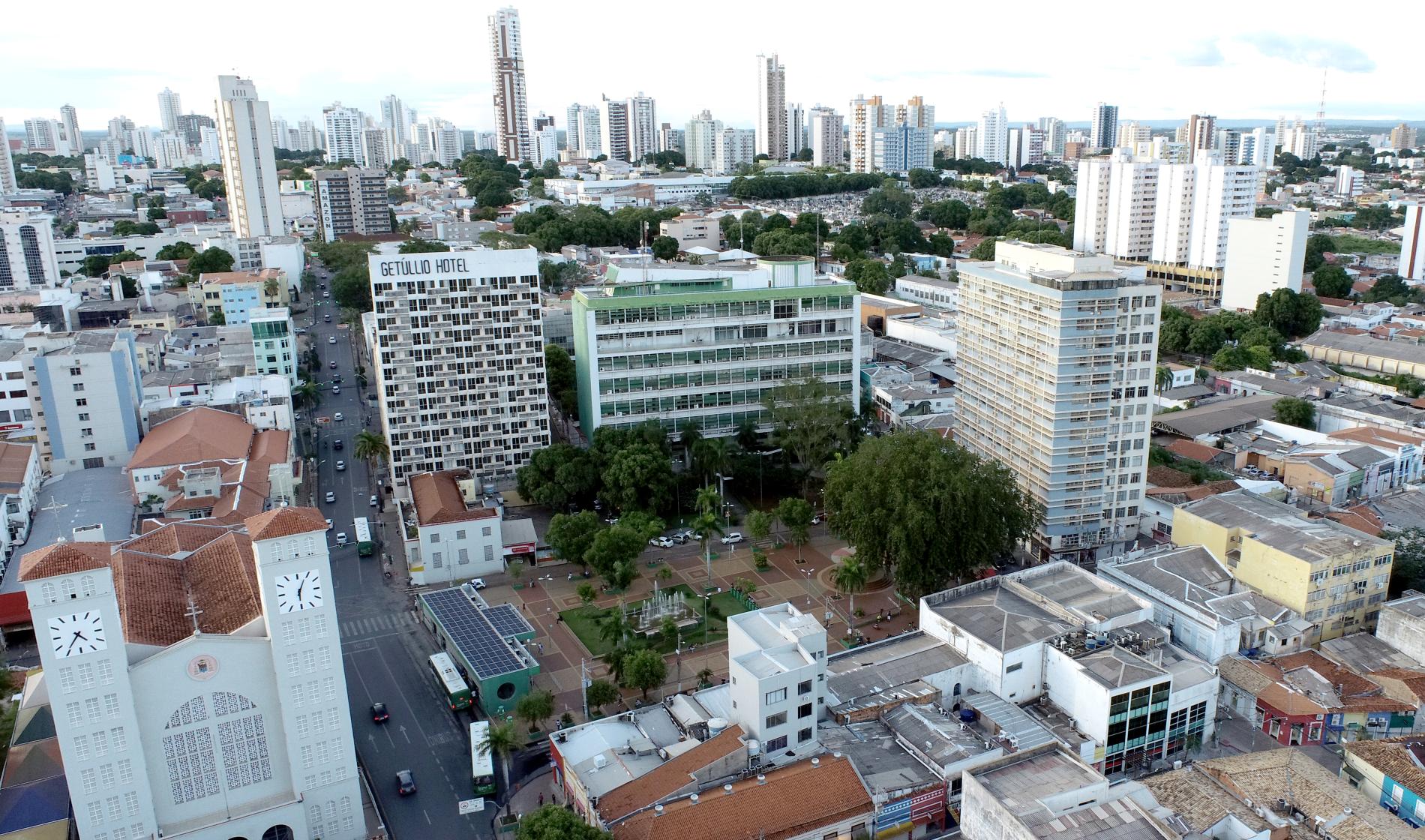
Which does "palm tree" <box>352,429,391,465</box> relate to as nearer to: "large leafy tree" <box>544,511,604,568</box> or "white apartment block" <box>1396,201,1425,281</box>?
"large leafy tree" <box>544,511,604,568</box>

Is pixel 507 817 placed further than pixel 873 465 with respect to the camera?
No

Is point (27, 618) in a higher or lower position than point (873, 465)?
lower

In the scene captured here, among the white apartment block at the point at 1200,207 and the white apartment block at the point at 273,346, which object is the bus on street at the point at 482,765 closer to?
the white apartment block at the point at 273,346

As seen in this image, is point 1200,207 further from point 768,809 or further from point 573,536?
point 768,809

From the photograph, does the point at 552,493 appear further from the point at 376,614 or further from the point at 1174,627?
the point at 1174,627

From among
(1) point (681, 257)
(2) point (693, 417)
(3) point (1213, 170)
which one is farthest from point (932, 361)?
(3) point (1213, 170)

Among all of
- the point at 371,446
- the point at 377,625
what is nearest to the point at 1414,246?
the point at 371,446

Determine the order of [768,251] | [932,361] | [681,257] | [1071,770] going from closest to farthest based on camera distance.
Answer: [1071,770] → [932,361] → [681,257] → [768,251]
